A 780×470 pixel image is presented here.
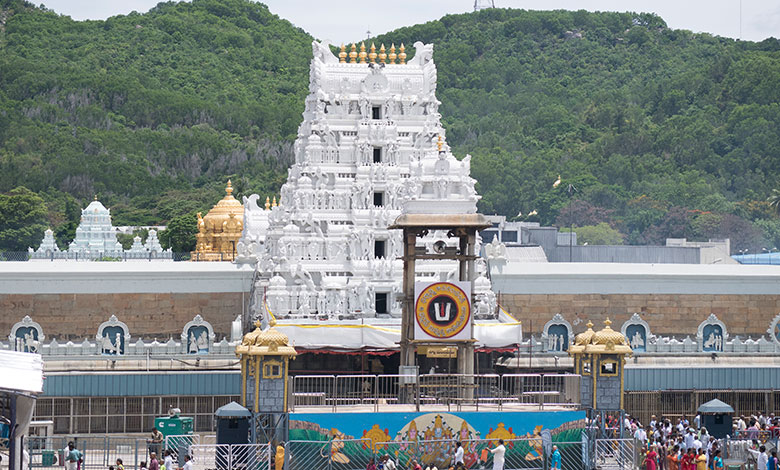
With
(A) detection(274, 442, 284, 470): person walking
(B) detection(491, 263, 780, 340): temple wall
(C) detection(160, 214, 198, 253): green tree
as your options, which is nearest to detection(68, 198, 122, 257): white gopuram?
(C) detection(160, 214, 198, 253): green tree

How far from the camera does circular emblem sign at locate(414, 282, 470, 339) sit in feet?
131

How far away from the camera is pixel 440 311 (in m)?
40.2

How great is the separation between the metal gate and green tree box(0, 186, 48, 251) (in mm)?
78985

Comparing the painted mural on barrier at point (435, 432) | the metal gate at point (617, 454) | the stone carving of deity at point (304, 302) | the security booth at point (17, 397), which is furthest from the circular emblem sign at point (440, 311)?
the security booth at point (17, 397)

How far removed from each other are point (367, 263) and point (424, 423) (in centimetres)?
1461

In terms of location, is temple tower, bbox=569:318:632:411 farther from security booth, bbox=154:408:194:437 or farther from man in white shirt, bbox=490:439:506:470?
security booth, bbox=154:408:194:437

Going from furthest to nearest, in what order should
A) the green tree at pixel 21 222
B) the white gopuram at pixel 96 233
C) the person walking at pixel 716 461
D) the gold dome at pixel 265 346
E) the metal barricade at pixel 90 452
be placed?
the green tree at pixel 21 222 < the white gopuram at pixel 96 233 < the metal barricade at pixel 90 452 < the person walking at pixel 716 461 < the gold dome at pixel 265 346

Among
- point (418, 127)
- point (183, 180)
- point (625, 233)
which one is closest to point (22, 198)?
point (183, 180)

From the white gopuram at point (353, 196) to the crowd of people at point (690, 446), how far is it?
1019 cm

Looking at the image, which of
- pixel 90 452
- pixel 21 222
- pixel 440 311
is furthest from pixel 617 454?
pixel 21 222

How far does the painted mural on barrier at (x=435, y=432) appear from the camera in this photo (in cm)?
3600

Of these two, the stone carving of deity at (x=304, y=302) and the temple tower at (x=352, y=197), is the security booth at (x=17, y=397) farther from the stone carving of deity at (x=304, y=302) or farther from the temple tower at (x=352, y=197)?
the stone carving of deity at (x=304, y=302)

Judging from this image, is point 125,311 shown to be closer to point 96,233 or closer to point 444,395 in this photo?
point 444,395

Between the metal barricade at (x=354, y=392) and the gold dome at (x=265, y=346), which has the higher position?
the gold dome at (x=265, y=346)
